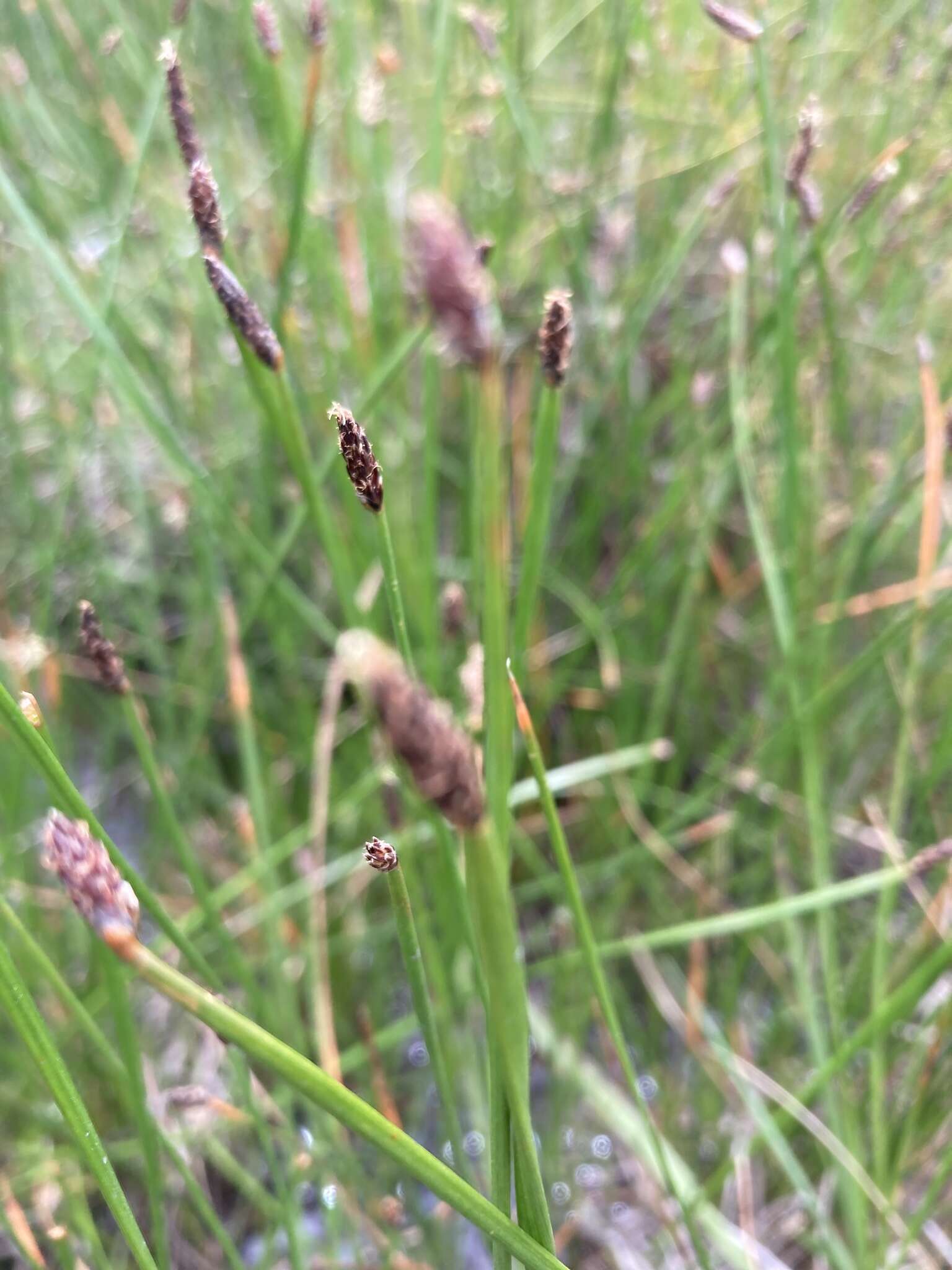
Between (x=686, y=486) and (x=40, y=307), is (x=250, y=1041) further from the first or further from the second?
(x=40, y=307)

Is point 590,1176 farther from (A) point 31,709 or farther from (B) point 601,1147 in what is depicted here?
(A) point 31,709

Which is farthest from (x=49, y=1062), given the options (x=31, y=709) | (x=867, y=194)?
(x=867, y=194)

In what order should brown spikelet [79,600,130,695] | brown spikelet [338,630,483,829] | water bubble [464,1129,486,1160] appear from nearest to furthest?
brown spikelet [338,630,483,829] → brown spikelet [79,600,130,695] → water bubble [464,1129,486,1160]

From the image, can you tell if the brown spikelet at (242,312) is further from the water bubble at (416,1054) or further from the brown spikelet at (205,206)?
the water bubble at (416,1054)

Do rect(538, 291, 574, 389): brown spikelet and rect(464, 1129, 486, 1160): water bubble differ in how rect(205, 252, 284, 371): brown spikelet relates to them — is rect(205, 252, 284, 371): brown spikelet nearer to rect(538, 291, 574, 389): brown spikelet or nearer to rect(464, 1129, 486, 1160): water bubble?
rect(538, 291, 574, 389): brown spikelet

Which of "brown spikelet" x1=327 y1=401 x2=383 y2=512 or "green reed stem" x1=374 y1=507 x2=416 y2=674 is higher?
"brown spikelet" x1=327 y1=401 x2=383 y2=512

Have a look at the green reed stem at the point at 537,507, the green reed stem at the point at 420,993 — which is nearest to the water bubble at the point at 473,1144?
the green reed stem at the point at 420,993

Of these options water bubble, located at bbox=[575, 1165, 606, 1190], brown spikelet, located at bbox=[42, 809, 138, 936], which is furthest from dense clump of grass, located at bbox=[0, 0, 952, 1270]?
brown spikelet, located at bbox=[42, 809, 138, 936]

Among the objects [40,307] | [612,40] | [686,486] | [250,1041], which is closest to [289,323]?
[686,486]
